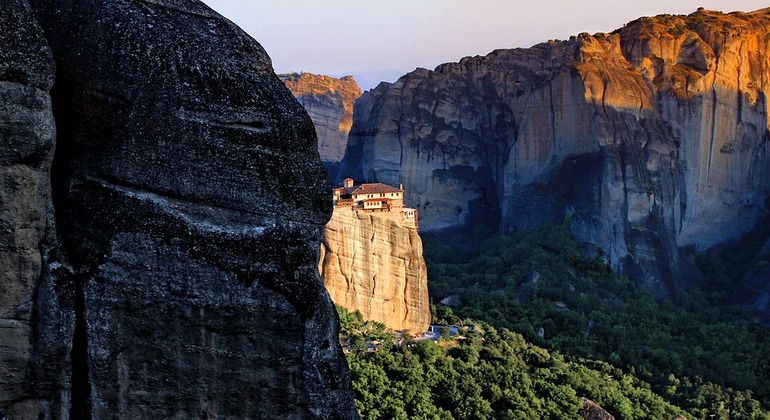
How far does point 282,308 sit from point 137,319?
121cm

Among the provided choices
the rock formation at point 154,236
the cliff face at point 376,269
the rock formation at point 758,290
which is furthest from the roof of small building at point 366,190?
the rock formation at point 154,236

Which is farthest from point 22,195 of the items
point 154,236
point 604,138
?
point 604,138

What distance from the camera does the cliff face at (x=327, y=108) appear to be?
3472 inches

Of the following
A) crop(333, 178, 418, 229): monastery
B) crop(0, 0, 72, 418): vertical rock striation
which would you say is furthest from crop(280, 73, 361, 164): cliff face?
crop(0, 0, 72, 418): vertical rock striation

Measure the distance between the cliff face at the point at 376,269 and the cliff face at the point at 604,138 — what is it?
21707 millimetres

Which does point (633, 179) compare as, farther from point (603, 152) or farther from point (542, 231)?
point (542, 231)

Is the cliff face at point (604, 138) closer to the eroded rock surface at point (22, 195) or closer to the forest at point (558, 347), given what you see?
the forest at point (558, 347)

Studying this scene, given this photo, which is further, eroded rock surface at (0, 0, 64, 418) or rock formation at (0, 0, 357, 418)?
rock formation at (0, 0, 357, 418)

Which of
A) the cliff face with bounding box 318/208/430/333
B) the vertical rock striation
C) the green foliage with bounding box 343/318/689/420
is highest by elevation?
the vertical rock striation

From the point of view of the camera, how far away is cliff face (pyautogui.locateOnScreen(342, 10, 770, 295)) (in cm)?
5412

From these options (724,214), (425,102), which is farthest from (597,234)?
(425,102)

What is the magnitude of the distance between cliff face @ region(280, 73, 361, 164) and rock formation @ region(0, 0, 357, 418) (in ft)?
256

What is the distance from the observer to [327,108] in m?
90.3

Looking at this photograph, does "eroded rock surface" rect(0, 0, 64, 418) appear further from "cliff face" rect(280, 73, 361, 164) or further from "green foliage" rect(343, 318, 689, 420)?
"cliff face" rect(280, 73, 361, 164)
